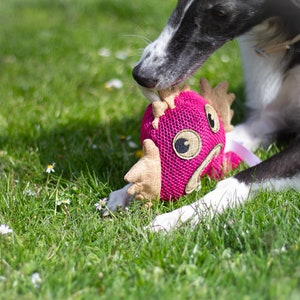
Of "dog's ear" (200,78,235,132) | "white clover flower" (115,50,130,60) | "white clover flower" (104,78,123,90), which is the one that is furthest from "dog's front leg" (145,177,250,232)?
"white clover flower" (115,50,130,60)

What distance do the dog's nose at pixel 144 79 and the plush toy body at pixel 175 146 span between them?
0.08 meters

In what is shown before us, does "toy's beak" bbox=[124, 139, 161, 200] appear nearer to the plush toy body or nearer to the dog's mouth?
the plush toy body

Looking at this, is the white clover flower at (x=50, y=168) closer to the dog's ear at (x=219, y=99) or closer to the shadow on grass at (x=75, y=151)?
the shadow on grass at (x=75, y=151)

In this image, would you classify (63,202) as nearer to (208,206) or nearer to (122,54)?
(208,206)

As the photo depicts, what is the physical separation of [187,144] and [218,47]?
0.63 metres

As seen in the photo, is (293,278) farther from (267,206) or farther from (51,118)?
(51,118)

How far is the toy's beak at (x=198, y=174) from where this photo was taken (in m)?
2.66

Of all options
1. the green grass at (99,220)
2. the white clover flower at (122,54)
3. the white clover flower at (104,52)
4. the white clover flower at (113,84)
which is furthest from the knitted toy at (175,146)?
the white clover flower at (104,52)

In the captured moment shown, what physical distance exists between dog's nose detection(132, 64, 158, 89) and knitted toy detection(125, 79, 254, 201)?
0.07 m

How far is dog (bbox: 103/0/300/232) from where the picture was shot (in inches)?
105

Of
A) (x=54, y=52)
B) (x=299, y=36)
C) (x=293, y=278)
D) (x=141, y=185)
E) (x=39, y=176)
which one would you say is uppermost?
(x=299, y=36)

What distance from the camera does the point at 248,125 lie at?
144 inches

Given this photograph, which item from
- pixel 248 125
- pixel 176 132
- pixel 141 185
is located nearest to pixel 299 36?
pixel 248 125

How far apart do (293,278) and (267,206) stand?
2.03 ft
